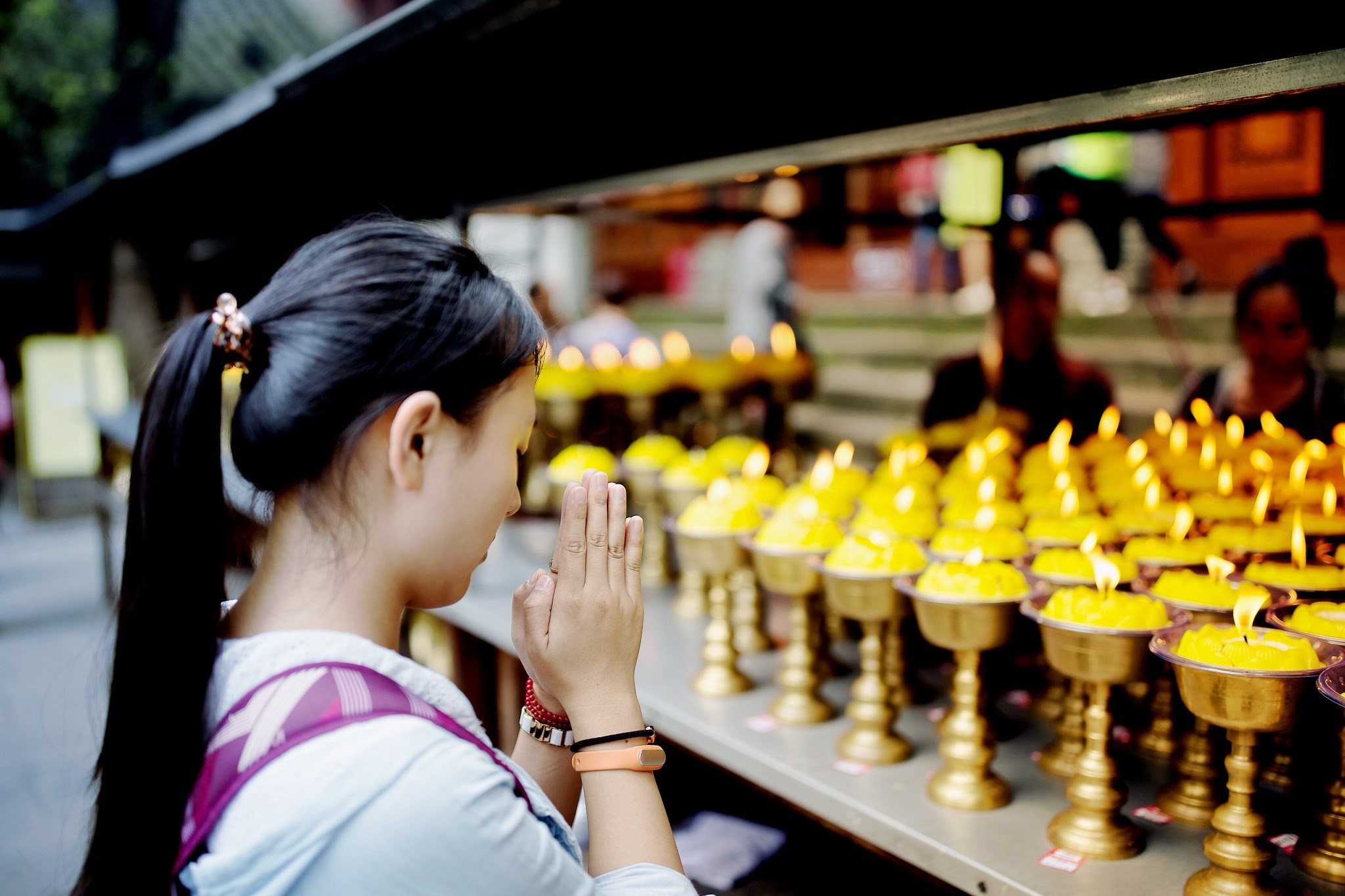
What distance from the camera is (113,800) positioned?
3.30 ft

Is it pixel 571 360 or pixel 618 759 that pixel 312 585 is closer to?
pixel 618 759

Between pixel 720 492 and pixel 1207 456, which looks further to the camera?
pixel 1207 456

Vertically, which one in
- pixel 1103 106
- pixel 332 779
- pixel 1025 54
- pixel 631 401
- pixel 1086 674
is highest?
pixel 1025 54

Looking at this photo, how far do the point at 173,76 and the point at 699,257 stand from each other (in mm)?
6802

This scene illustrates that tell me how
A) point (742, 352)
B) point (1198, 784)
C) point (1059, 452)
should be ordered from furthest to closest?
point (742, 352), point (1059, 452), point (1198, 784)

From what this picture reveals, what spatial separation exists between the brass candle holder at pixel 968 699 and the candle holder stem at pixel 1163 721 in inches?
13.4

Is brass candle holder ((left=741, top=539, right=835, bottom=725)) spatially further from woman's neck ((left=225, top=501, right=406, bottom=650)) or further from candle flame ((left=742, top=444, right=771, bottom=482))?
woman's neck ((left=225, top=501, right=406, bottom=650))

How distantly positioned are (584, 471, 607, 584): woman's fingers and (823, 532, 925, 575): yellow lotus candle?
2.56 feet

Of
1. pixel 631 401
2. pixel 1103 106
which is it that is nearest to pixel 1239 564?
pixel 1103 106

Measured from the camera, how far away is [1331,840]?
4.65 feet

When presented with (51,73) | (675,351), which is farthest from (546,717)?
(51,73)

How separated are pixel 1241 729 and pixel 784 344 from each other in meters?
3.87

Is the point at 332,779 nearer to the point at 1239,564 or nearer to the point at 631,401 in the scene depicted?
the point at 1239,564

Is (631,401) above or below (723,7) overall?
below
